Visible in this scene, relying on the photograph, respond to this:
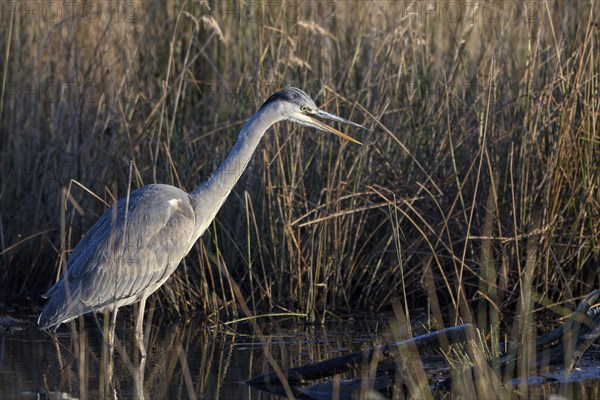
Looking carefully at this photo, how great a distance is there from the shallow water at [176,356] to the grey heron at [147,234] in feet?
0.89

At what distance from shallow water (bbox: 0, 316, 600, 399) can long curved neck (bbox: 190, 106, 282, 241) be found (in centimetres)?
69

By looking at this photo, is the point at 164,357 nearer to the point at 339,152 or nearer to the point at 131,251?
the point at 131,251

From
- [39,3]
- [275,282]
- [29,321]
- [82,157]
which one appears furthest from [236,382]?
[39,3]

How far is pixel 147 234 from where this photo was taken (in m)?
5.66

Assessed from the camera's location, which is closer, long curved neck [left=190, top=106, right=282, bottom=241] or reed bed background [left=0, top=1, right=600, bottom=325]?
long curved neck [left=190, top=106, right=282, bottom=241]

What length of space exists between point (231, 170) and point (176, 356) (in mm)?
1131

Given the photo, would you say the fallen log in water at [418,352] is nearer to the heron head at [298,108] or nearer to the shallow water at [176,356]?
the shallow water at [176,356]

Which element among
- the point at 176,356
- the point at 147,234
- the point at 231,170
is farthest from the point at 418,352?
the point at 147,234

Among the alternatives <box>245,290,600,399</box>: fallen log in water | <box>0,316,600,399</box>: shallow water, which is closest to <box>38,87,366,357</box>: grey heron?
<box>0,316,600,399</box>: shallow water

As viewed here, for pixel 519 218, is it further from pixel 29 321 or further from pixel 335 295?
pixel 29 321

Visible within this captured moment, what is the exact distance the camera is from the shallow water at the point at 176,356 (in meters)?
4.72

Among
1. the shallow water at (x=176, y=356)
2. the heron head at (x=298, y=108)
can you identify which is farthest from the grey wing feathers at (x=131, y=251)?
the heron head at (x=298, y=108)

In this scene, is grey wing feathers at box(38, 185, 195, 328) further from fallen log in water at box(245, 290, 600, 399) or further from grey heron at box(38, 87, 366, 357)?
fallen log in water at box(245, 290, 600, 399)

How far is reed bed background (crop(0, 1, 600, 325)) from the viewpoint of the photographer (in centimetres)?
599
